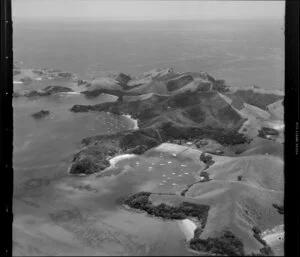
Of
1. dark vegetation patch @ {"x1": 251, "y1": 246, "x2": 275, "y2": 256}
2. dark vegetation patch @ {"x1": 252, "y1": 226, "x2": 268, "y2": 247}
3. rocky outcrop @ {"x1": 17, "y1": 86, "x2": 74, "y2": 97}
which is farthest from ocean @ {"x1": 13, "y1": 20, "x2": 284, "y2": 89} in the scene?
dark vegetation patch @ {"x1": 251, "y1": 246, "x2": 275, "y2": 256}

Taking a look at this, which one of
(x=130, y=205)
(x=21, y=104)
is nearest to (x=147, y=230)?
(x=130, y=205)

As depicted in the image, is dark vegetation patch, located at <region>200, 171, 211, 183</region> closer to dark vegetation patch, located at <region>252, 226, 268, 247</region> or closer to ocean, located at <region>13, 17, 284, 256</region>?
ocean, located at <region>13, 17, 284, 256</region>

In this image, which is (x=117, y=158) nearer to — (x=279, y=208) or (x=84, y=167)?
(x=84, y=167)

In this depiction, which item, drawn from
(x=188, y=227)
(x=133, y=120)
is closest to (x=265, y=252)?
(x=188, y=227)

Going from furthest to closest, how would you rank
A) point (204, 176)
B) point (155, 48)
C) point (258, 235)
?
point (155, 48), point (204, 176), point (258, 235)

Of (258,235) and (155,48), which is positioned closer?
(258,235)

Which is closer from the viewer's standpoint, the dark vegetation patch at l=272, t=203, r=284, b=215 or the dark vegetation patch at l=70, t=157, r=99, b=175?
the dark vegetation patch at l=272, t=203, r=284, b=215
